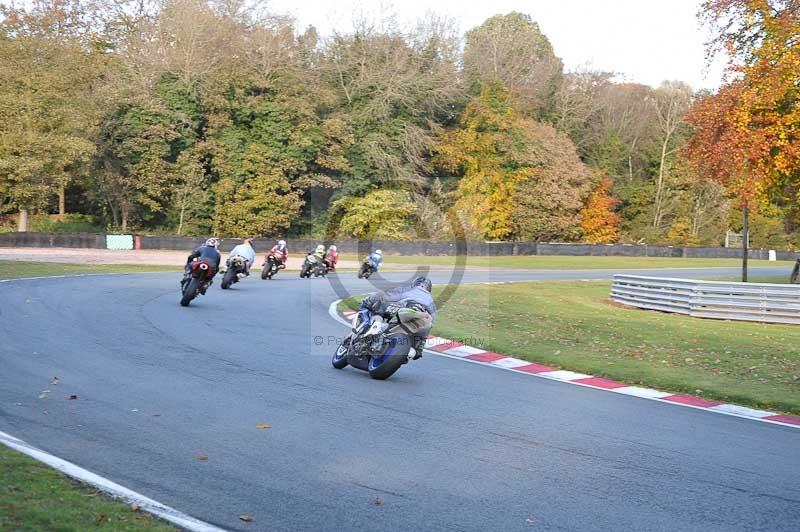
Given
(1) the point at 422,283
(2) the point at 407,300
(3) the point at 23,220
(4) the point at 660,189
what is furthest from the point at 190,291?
(4) the point at 660,189

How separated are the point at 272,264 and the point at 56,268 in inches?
297

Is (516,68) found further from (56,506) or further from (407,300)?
(56,506)

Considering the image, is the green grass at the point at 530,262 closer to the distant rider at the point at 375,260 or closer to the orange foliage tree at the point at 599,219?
the orange foliage tree at the point at 599,219

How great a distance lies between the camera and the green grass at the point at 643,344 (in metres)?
11.7

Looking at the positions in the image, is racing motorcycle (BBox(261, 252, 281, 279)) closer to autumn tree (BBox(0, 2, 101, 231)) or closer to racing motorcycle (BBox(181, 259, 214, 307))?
racing motorcycle (BBox(181, 259, 214, 307))

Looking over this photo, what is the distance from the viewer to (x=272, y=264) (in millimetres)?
29266

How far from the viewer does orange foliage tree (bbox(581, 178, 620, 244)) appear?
250ft

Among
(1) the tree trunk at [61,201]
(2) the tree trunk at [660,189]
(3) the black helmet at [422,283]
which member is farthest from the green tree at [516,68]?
(3) the black helmet at [422,283]

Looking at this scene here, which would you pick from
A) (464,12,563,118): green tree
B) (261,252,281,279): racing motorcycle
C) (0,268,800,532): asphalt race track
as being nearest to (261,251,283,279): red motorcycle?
(261,252,281,279): racing motorcycle

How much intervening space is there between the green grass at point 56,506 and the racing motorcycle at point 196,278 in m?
12.4

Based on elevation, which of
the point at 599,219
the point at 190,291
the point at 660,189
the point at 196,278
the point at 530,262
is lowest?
the point at 530,262

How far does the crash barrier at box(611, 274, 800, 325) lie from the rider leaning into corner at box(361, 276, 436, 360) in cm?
1319

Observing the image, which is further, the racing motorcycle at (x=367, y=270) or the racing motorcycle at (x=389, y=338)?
the racing motorcycle at (x=367, y=270)

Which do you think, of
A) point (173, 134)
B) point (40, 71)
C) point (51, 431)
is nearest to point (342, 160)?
point (173, 134)
